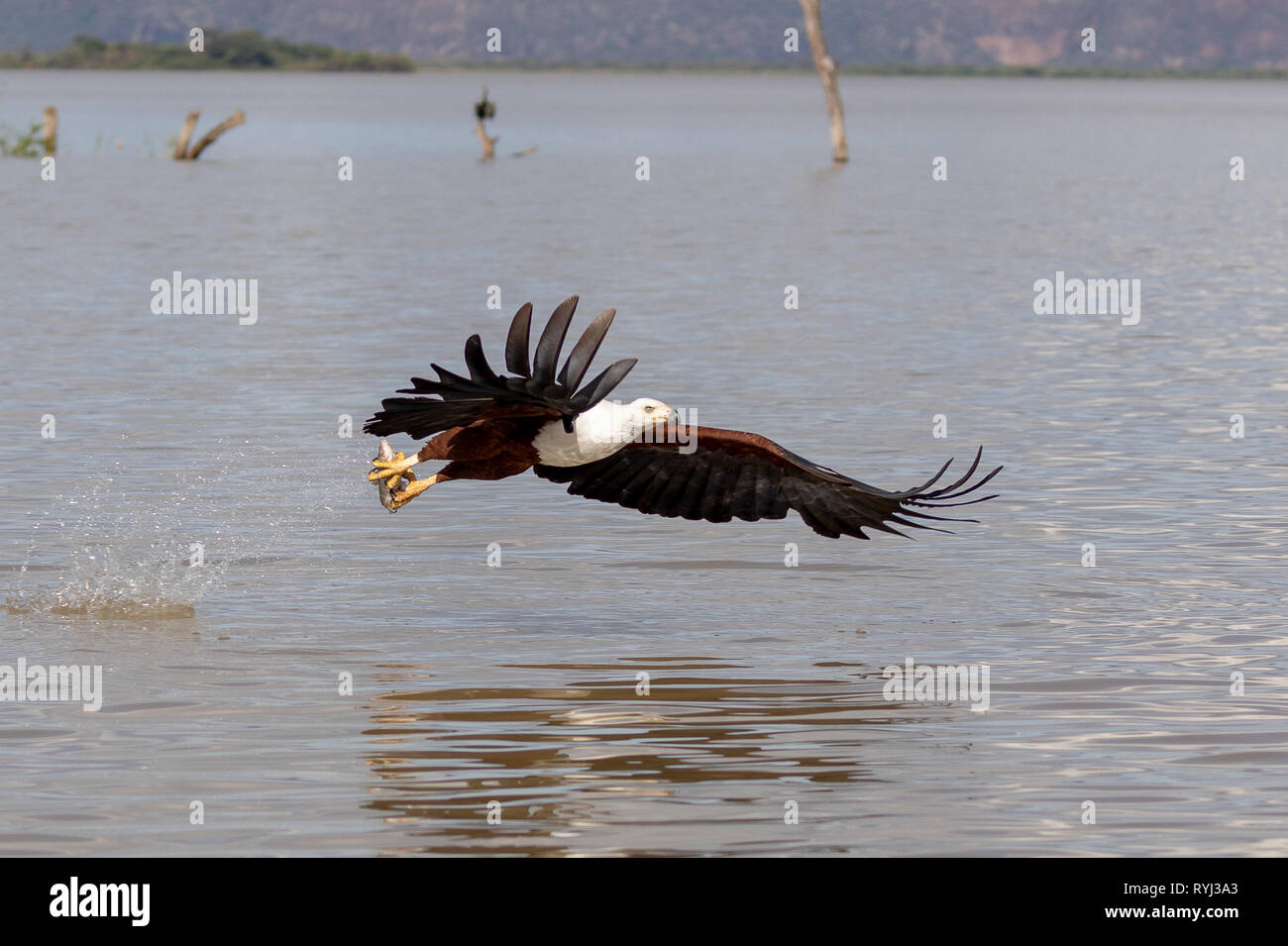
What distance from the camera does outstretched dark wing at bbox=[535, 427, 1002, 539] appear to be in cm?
1056

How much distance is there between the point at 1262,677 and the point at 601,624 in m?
3.29

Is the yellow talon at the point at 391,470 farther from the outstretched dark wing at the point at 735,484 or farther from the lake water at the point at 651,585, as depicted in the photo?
the lake water at the point at 651,585

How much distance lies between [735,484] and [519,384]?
2.35m

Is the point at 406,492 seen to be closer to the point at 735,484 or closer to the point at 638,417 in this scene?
the point at 638,417

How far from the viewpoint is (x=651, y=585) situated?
12289 millimetres

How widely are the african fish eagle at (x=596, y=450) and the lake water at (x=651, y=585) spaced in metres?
0.72

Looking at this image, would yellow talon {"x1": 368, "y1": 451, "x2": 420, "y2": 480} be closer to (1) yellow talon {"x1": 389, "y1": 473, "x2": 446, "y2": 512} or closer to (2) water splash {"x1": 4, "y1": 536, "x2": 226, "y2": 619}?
(1) yellow talon {"x1": 389, "y1": 473, "x2": 446, "y2": 512}

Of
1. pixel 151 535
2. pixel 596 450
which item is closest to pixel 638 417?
pixel 596 450

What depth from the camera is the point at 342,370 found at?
2003 cm

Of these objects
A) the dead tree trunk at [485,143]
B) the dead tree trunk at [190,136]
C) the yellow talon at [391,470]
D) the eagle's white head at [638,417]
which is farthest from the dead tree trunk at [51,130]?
the eagle's white head at [638,417]

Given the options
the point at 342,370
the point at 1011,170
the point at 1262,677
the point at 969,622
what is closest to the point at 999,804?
the point at 1262,677

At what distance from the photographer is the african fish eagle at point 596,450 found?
872 cm

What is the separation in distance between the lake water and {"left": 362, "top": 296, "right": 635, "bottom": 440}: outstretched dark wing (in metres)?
1.36

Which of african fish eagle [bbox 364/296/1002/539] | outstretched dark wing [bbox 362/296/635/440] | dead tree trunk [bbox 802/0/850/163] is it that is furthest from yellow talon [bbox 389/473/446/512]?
dead tree trunk [bbox 802/0/850/163]
